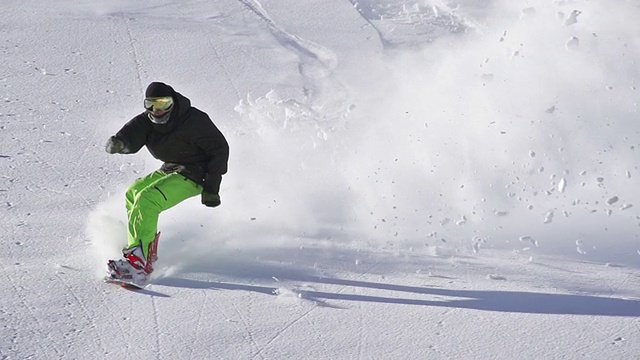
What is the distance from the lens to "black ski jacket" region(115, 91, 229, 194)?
6.74 metres

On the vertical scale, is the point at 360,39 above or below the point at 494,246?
below

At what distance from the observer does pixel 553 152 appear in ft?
26.6

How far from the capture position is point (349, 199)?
8148 mm

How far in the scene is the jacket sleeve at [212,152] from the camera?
22.1 ft

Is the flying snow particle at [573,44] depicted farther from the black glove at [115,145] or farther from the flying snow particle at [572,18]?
the black glove at [115,145]

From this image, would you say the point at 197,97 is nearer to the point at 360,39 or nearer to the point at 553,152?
the point at 360,39

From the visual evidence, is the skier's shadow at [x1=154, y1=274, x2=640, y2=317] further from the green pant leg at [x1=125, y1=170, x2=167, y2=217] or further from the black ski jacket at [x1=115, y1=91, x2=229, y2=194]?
the black ski jacket at [x1=115, y1=91, x2=229, y2=194]

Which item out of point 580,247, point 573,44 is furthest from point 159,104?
point 573,44

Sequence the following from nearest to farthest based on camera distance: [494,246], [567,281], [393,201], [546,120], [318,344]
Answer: [318,344], [567,281], [494,246], [393,201], [546,120]

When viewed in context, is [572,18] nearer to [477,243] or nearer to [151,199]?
[477,243]

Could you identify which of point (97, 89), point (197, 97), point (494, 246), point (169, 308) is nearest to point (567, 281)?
point (494, 246)

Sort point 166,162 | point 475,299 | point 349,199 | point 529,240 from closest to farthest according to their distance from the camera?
1. point 475,299
2. point 166,162
3. point 529,240
4. point 349,199

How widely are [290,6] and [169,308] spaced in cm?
895

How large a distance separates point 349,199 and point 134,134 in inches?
83.2
